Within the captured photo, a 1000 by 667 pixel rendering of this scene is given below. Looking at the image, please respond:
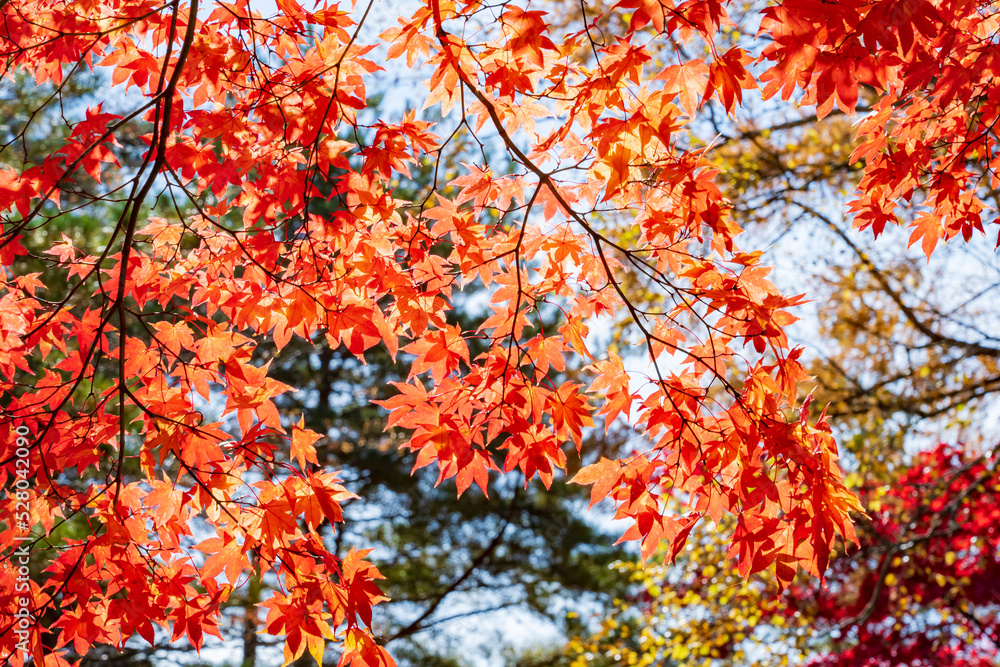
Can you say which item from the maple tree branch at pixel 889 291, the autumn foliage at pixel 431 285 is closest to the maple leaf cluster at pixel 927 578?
the maple tree branch at pixel 889 291

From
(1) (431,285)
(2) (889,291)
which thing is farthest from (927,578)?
(1) (431,285)

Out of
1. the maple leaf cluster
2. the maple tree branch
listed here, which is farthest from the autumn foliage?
the maple leaf cluster

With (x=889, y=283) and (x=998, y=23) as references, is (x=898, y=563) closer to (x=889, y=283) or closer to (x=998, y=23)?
(x=889, y=283)

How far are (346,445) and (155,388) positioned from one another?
676 centimetres

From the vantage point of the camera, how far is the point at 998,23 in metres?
2.00

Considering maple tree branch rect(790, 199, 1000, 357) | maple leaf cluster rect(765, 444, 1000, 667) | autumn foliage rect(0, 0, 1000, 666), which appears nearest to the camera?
autumn foliage rect(0, 0, 1000, 666)

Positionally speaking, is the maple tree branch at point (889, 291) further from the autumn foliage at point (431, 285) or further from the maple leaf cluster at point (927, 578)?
the autumn foliage at point (431, 285)

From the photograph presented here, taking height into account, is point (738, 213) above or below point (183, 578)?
above

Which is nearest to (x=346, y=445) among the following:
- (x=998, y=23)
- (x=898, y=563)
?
(x=898, y=563)

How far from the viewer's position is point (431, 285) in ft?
6.74

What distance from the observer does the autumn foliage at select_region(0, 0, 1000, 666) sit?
169 cm

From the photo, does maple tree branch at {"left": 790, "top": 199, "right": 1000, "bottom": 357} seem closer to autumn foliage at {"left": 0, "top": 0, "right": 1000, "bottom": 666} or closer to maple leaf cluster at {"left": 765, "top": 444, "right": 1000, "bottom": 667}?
maple leaf cluster at {"left": 765, "top": 444, "right": 1000, "bottom": 667}

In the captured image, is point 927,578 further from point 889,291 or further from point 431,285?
point 431,285

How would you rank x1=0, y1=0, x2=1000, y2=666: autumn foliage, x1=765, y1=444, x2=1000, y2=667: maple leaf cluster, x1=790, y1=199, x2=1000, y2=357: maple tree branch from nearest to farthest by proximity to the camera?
x1=0, y1=0, x2=1000, y2=666: autumn foliage
x1=790, y1=199, x2=1000, y2=357: maple tree branch
x1=765, y1=444, x2=1000, y2=667: maple leaf cluster
